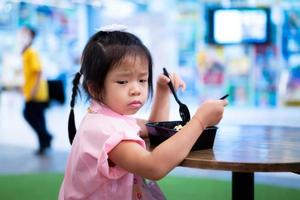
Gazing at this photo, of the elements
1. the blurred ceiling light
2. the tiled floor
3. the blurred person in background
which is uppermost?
the blurred ceiling light

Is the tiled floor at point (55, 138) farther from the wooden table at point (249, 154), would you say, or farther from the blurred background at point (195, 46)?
the wooden table at point (249, 154)

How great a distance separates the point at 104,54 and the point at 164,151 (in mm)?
335

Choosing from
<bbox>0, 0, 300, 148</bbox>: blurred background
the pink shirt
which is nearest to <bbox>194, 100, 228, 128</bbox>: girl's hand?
the pink shirt

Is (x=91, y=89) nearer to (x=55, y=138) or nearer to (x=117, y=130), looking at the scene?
(x=117, y=130)

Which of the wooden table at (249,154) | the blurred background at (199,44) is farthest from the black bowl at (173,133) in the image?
the blurred background at (199,44)

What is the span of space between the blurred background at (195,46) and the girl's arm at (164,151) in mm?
3934

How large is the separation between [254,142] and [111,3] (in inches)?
195

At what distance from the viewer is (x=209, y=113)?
1.20m

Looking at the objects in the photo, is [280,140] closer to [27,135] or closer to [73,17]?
[27,135]

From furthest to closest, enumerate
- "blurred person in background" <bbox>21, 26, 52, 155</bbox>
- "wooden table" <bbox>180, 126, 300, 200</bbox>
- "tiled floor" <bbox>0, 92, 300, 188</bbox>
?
"blurred person in background" <bbox>21, 26, 52, 155</bbox> < "tiled floor" <bbox>0, 92, 300, 188</bbox> < "wooden table" <bbox>180, 126, 300, 200</bbox>

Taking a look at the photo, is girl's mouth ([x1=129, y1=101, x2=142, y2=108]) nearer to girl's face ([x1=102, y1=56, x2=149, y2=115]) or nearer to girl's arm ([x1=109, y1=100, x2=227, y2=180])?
girl's face ([x1=102, y1=56, x2=149, y2=115])

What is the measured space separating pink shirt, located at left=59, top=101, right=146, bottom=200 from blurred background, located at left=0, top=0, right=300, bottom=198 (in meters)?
3.78

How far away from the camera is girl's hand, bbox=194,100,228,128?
1.19 meters

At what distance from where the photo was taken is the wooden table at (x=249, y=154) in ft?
3.73
